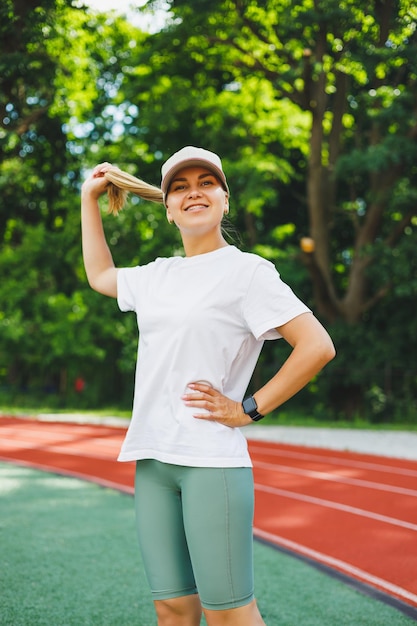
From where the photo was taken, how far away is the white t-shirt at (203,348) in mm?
2158

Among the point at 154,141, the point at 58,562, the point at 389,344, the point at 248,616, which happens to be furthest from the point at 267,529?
the point at 154,141

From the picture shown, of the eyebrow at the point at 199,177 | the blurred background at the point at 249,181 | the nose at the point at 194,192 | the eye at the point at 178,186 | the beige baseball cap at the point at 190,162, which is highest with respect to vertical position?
the blurred background at the point at 249,181

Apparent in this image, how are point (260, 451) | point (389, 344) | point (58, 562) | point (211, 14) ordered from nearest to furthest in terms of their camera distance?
point (58, 562) < point (260, 451) < point (211, 14) < point (389, 344)

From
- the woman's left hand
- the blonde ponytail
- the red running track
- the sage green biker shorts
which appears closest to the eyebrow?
the blonde ponytail

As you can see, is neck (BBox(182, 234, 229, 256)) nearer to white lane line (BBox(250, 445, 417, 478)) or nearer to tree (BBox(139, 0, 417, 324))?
white lane line (BBox(250, 445, 417, 478))

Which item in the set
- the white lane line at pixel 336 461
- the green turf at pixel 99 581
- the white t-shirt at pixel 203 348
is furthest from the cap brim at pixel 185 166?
the white lane line at pixel 336 461

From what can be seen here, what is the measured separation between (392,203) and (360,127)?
3343mm

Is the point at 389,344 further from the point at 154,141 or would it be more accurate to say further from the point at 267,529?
the point at 267,529

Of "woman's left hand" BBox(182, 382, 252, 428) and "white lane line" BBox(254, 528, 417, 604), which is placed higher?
"woman's left hand" BBox(182, 382, 252, 428)

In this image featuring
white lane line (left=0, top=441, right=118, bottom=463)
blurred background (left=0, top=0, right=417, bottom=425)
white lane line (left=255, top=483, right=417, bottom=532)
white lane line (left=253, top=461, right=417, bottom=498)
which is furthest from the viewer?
blurred background (left=0, top=0, right=417, bottom=425)

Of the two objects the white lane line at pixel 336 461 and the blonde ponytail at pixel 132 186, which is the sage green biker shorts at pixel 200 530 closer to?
the blonde ponytail at pixel 132 186

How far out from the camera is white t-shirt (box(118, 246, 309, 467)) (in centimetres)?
216

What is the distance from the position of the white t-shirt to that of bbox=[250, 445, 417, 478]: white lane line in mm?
8312

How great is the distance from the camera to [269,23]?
18.5 meters
